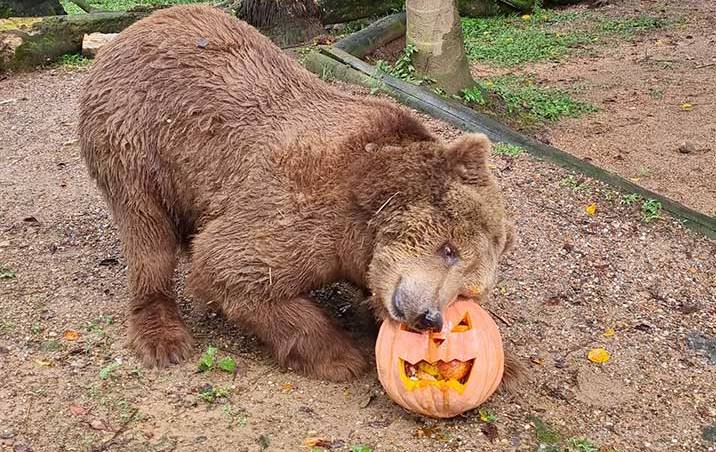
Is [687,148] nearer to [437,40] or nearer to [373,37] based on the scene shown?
[437,40]

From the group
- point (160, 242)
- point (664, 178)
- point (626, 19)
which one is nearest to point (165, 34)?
point (160, 242)

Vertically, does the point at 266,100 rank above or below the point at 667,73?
above

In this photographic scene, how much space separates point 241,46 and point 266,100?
1.37ft

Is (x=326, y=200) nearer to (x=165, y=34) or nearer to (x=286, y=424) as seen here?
(x=286, y=424)

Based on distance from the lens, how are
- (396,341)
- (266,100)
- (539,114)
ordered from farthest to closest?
(539,114), (266,100), (396,341)

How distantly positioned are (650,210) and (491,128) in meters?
1.64

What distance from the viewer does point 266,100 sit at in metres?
4.47

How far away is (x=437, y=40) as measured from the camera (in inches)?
316

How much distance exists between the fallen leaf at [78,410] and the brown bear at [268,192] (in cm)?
46

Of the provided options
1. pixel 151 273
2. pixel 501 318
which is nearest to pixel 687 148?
pixel 501 318

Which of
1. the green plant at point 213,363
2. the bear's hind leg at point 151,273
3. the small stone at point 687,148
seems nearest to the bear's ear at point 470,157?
the green plant at point 213,363

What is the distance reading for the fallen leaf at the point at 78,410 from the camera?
156 inches

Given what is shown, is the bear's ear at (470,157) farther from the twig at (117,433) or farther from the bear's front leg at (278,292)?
the twig at (117,433)

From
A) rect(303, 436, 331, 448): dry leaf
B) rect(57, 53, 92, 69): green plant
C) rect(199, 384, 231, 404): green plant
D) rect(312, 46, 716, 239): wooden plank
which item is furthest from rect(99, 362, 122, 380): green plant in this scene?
rect(57, 53, 92, 69): green plant
